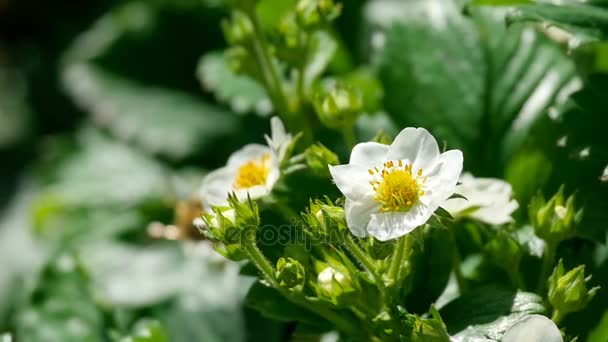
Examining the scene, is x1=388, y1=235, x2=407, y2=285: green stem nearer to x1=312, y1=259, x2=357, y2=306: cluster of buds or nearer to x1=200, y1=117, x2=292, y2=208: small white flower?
x1=312, y1=259, x2=357, y2=306: cluster of buds

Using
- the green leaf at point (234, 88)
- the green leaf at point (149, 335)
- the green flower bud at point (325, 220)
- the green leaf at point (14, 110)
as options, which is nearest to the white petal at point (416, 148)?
the green flower bud at point (325, 220)

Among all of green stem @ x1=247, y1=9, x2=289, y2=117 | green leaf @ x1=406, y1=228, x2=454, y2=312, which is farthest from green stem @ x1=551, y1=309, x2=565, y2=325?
green stem @ x1=247, y1=9, x2=289, y2=117

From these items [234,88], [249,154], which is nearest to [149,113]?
[234,88]

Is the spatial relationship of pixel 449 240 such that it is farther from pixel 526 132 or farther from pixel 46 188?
pixel 46 188

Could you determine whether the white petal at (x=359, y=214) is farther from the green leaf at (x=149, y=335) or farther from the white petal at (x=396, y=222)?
the green leaf at (x=149, y=335)

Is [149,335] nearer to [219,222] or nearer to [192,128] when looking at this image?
[219,222]

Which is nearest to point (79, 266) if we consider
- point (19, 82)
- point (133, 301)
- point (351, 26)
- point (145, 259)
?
point (133, 301)
